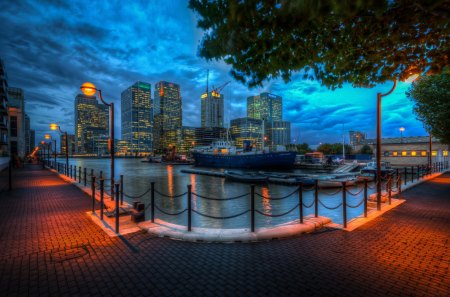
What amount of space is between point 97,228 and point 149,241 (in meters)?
2.15

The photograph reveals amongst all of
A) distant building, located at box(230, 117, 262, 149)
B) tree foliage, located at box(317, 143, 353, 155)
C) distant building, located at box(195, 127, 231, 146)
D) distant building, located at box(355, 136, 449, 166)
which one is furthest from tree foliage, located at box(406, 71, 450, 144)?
distant building, located at box(195, 127, 231, 146)

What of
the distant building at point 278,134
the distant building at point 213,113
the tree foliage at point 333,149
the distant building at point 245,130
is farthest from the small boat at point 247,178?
the distant building at point 278,134

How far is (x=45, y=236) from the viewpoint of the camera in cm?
575

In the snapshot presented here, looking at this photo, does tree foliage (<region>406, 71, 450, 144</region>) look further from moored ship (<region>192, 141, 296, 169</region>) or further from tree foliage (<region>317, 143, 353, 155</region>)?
tree foliage (<region>317, 143, 353, 155</region>)

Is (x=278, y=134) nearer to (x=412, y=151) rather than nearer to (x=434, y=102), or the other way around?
(x=412, y=151)

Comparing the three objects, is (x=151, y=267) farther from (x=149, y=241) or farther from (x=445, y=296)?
(x=445, y=296)

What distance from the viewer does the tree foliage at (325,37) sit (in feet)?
9.91

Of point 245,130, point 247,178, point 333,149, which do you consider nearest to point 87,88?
point 247,178

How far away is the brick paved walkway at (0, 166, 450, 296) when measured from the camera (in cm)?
341

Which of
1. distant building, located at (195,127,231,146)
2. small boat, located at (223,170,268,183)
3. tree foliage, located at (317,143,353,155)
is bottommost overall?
small boat, located at (223,170,268,183)

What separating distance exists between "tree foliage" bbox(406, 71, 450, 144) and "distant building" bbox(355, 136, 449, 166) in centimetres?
1890

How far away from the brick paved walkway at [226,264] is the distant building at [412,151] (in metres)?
37.5

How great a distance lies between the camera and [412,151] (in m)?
35.7

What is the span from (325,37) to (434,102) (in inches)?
750
